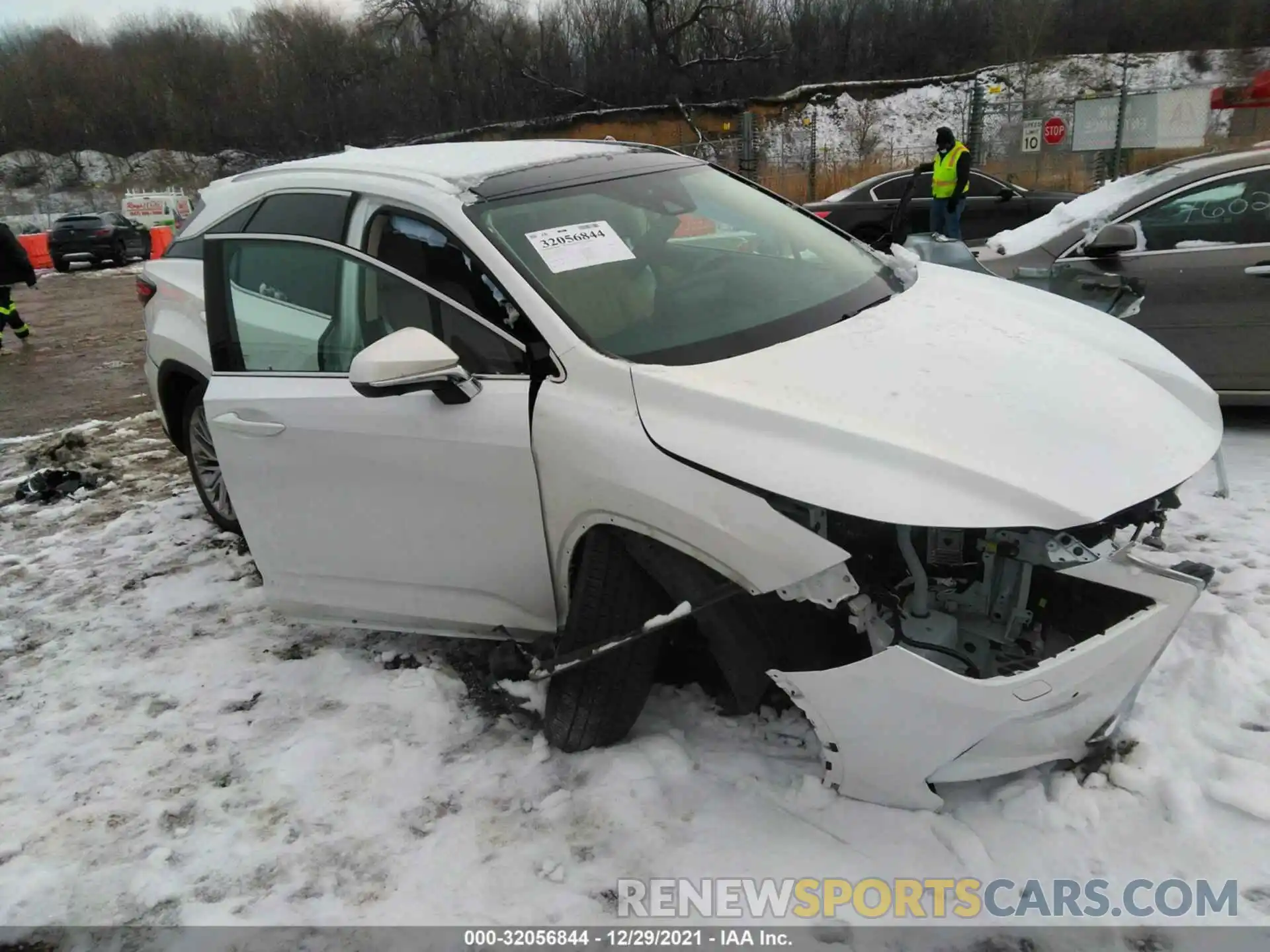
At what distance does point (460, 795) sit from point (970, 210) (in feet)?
35.4

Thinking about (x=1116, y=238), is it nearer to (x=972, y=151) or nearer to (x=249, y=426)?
(x=249, y=426)

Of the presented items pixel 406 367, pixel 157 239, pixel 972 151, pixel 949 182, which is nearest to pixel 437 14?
pixel 157 239

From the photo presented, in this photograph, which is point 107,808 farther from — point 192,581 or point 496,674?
point 192,581

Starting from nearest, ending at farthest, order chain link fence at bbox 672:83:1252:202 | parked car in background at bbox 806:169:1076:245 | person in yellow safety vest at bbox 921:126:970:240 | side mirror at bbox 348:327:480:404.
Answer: side mirror at bbox 348:327:480:404, person in yellow safety vest at bbox 921:126:970:240, parked car in background at bbox 806:169:1076:245, chain link fence at bbox 672:83:1252:202

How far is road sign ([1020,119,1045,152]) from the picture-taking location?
16609 millimetres

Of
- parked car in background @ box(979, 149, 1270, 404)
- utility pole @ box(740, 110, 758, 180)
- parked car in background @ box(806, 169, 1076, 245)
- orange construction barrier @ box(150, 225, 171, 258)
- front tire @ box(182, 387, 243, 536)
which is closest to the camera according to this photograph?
front tire @ box(182, 387, 243, 536)

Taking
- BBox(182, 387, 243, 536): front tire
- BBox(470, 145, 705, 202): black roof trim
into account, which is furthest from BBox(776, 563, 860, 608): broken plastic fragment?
BBox(182, 387, 243, 536): front tire

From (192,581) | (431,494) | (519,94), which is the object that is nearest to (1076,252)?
(431,494)

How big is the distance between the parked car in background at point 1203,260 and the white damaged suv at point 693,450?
6.75 feet

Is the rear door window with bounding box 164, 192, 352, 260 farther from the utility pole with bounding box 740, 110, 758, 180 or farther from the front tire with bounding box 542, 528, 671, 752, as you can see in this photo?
the utility pole with bounding box 740, 110, 758, 180

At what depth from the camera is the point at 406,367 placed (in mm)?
2205

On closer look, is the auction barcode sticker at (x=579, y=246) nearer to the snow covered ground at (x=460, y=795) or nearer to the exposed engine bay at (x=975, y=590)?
the exposed engine bay at (x=975, y=590)

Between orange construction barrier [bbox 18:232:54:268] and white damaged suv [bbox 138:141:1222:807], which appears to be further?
orange construction barrier [bbox 18:232:54:268]

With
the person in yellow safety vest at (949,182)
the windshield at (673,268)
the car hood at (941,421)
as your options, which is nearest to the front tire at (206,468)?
the windshield at (673,268)
